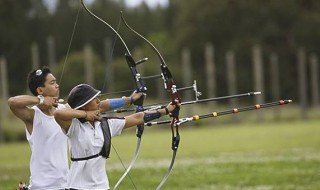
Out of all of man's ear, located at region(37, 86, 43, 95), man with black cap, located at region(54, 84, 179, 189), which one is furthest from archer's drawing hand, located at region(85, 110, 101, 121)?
man's ear, located at region(37, 86, 43, 95)

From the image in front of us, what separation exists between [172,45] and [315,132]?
112 ft

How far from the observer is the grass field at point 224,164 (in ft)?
41.1

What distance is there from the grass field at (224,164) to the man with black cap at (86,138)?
0.94 m

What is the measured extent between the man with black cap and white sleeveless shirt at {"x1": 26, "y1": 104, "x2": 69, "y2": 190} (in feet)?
1.88

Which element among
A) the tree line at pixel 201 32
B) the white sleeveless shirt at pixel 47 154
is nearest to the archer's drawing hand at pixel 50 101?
the white sleeveless shirt at pixel 47 154

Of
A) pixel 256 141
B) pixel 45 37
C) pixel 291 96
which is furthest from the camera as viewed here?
pixel 45 37

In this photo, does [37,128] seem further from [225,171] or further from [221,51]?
[221,51]

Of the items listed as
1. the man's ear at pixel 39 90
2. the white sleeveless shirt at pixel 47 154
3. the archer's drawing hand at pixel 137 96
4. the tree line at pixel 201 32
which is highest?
the tree line at pixel 201 32

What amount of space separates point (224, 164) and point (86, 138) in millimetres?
9793

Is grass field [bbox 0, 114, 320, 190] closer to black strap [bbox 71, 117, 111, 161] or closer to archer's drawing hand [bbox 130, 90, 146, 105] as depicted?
archer's drawing hand [bbox 130, 90, 146, 105]

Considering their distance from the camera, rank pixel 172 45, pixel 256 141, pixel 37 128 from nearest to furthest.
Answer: pixel 37 128
pixel 256 141
pixel 172 45

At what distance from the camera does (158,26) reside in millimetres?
67438

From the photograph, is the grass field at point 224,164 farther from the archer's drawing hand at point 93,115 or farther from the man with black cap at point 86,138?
the archer's drawing hand at point 93,115

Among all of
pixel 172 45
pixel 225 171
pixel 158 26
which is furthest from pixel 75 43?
pixel 225 171
